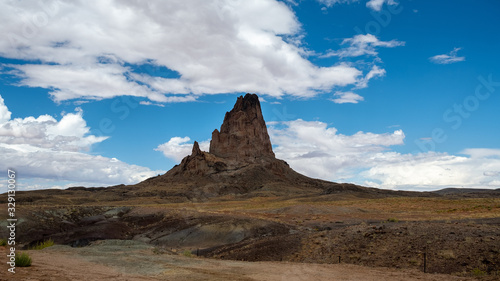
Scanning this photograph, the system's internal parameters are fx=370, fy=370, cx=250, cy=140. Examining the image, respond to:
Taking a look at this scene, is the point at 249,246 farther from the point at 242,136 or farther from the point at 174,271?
the point at 242,136

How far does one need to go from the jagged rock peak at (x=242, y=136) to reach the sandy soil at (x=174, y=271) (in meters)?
140

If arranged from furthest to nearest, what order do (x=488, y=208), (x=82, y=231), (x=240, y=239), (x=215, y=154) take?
(x=215, y=154)
(x=488, y=208)
(x=82, y=231)
(x=240, y=239)

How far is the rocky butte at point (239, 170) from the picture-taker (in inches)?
5059

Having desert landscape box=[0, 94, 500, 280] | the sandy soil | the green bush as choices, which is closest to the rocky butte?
desert landscape box=[0, 94, 500, 280]

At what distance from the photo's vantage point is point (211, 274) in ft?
53.7

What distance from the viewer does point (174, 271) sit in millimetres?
16766

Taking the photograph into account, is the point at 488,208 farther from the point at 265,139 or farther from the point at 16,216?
the point at 265,139

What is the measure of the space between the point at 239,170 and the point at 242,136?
2313cm

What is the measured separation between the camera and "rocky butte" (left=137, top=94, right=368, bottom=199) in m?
128

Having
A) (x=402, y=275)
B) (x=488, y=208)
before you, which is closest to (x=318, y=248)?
(x=402, y=275)

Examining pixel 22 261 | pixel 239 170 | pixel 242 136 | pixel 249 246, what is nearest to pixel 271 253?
pixel 249 246

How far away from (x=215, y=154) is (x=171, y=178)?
26249mm

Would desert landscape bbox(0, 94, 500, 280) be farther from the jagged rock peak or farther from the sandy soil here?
the jagged rock peak

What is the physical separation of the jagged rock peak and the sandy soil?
460 feet
